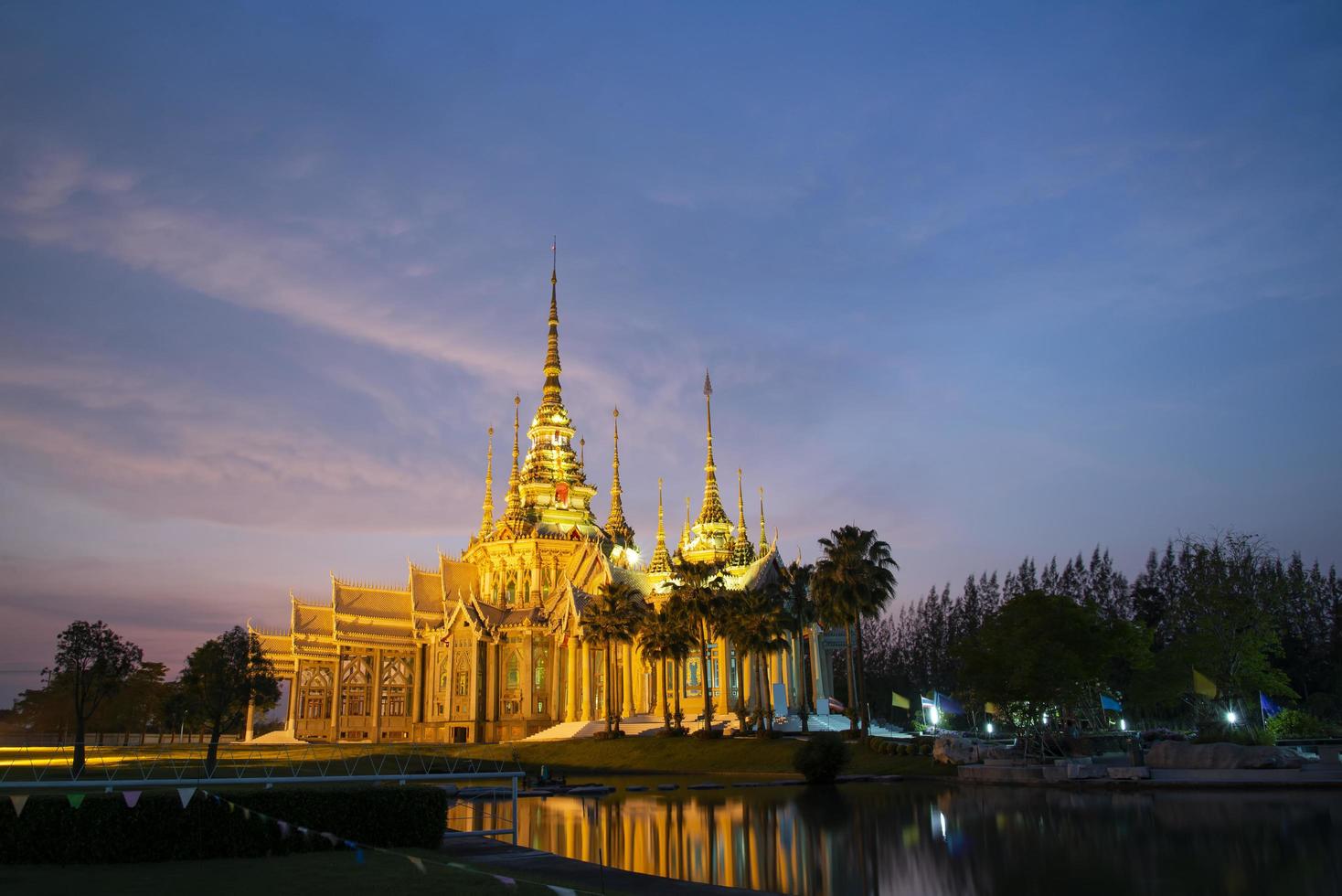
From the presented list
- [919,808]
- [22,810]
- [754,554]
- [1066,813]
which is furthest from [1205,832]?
[754,554]

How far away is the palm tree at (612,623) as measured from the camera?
65500 mm

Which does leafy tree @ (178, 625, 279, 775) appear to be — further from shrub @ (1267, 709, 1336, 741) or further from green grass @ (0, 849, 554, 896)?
shrub @ (1267, 709, 1336, 741)

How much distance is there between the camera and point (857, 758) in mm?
45875

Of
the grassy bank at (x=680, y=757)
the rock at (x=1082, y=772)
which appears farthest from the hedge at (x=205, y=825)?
the rock at (x=1082, y=772)

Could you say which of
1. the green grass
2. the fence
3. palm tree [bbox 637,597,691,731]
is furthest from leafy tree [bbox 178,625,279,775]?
the green grass

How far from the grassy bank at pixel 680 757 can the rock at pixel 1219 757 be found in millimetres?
8662

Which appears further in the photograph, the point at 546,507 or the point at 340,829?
the point at 546,507

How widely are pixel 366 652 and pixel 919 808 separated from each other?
68960 mm

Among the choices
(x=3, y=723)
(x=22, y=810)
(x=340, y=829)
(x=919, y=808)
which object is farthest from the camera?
(x=3, y=723)

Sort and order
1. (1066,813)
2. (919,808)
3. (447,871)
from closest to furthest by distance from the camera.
Answer: (447,871) → (1066,813) → (919,808)

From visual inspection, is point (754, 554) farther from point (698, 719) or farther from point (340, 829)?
point (340, 829)

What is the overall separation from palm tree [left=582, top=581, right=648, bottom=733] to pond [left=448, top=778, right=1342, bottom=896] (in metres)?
31.5

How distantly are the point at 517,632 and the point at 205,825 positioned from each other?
207ft

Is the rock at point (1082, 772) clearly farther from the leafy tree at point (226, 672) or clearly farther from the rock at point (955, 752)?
the leafy tree at point (226, 672)
